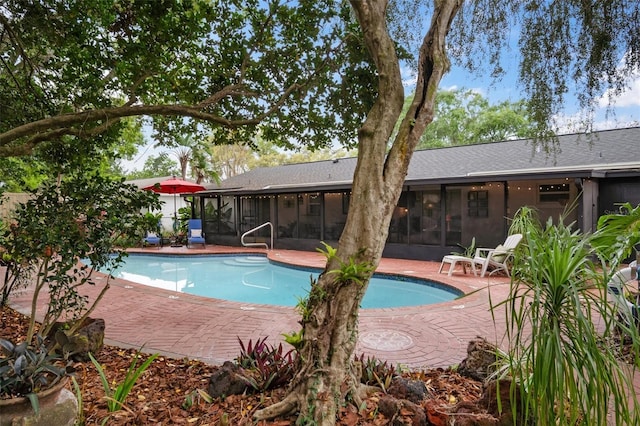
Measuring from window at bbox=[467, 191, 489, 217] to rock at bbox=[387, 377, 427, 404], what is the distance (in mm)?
9775

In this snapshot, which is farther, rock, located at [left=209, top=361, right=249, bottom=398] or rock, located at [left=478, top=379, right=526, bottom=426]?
rock, located at [left=209, top=361, right=249, bottom=398]

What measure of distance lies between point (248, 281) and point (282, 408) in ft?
26.8

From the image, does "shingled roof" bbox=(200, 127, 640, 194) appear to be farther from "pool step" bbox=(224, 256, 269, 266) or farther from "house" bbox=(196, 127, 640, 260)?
"pool step" bbox=(224, 256, 269, 266)

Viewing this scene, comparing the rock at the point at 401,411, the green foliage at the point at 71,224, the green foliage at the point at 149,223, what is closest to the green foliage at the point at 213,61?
the green foliage at the point at 71,224

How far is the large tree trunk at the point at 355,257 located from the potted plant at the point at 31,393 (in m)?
1.09

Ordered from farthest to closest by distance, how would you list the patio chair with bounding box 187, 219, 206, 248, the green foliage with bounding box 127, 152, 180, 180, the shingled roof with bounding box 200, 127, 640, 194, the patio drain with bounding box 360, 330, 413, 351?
the green foliage with bounding box 127, 152, 180, 180 → the patio chair with bounding box 187, 219, 206, 248 → the shingled roof with bounding box 200, 127, 640, 194 → the patio drain with bounding box 360, 330, 413, 351

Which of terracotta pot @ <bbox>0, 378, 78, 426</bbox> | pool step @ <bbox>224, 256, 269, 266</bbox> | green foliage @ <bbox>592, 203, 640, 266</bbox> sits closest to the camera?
green foliage @ <bbox>592, 203, 640, 266</bbox>

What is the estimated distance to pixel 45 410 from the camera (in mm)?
2014

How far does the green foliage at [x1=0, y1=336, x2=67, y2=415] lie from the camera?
198 cm

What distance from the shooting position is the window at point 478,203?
1135 centimetres

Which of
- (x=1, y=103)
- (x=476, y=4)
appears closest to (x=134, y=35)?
(x=1, y=103)

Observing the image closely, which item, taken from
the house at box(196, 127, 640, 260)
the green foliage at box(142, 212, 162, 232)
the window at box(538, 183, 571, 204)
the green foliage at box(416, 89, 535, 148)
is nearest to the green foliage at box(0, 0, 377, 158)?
the green foliage at box(142, 212, 162, 232)

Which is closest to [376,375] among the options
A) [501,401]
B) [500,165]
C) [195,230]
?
[501,401]

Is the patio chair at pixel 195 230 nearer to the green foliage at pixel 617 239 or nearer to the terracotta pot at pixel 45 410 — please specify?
the terracotta pot at pixel 45 410
